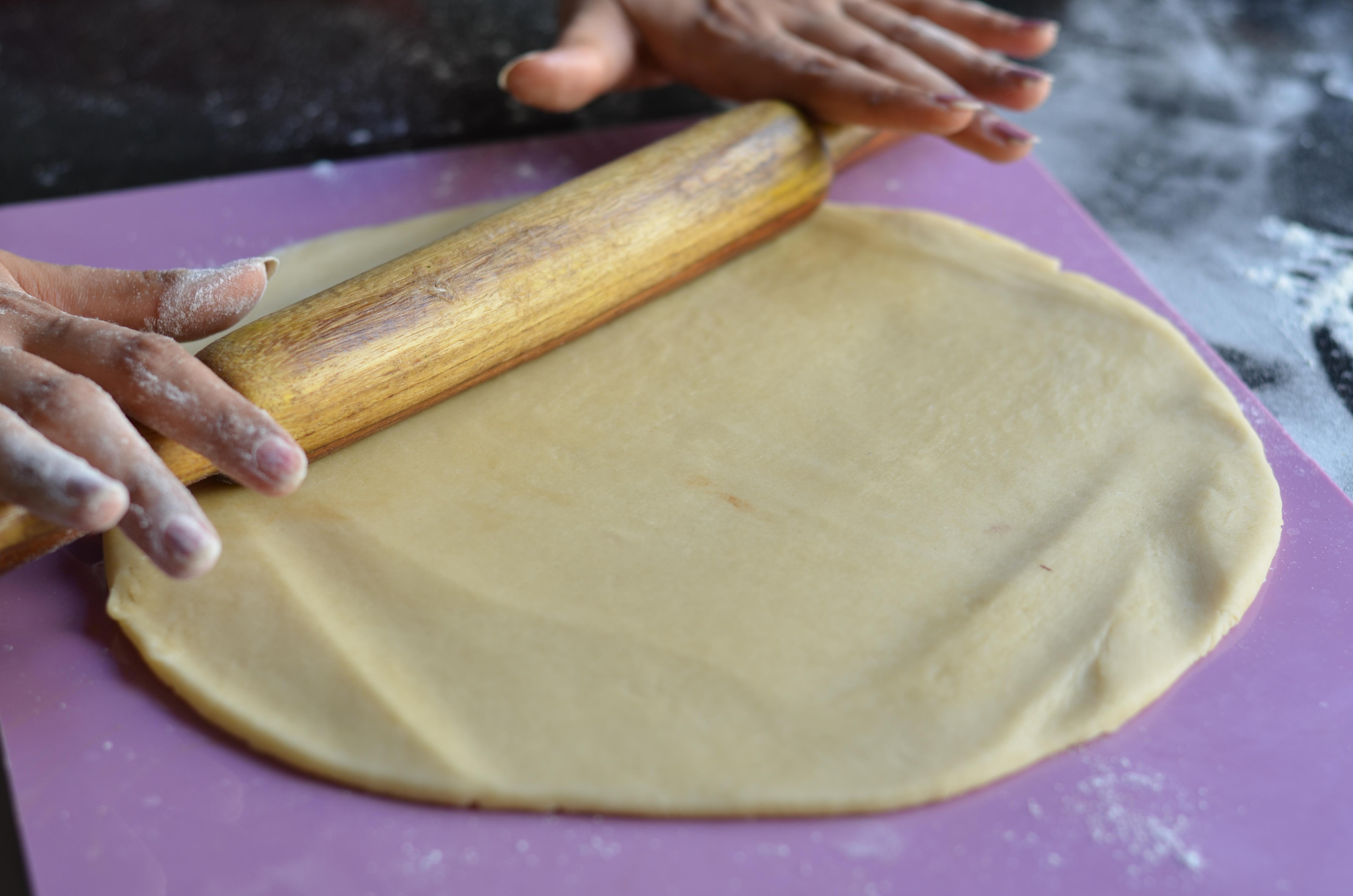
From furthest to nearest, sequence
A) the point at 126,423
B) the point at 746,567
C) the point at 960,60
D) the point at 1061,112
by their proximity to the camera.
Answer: the point at 1061,112 < the point at 960,60 < the point at 746,567 < the point at 126,423

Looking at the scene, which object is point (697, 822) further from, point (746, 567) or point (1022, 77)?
point (1022, 77)

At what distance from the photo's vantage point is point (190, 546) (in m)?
1.10

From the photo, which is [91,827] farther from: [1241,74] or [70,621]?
[1241,74]

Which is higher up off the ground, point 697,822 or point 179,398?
point 179,398

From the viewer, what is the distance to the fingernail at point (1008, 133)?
1.88 metres

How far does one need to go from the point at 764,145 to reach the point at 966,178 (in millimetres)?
602

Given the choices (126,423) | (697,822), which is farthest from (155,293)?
(697,822)

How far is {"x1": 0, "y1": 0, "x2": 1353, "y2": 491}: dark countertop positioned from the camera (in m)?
2.09

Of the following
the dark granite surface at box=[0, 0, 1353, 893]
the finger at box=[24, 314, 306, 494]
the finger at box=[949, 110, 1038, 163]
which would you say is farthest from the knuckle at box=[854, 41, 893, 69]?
the finger at box=[24, 314, 306, 494]

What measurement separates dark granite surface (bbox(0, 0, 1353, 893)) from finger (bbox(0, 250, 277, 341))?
1012 mm

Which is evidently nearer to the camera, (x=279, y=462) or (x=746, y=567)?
(x=279, y=462)

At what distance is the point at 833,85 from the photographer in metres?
1.96

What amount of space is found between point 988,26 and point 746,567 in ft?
5.40

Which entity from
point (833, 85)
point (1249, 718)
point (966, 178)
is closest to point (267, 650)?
point (1249, 718)
